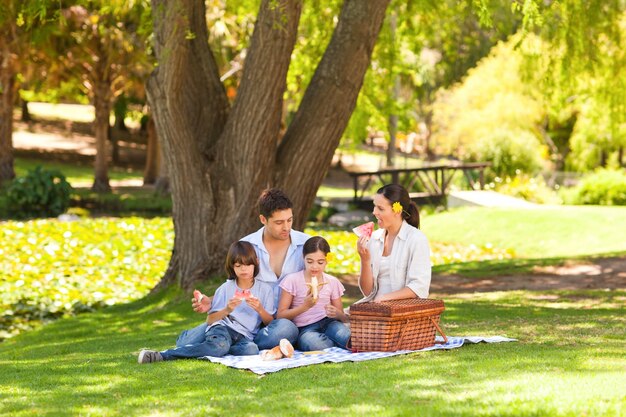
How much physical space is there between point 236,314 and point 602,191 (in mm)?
23994

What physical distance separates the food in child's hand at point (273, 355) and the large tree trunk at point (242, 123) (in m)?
5.74

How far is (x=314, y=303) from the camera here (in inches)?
320

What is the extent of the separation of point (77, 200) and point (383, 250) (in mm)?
24649

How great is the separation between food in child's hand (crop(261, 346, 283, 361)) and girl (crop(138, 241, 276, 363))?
316 millimetres

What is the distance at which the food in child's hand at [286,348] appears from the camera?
25.1 feet

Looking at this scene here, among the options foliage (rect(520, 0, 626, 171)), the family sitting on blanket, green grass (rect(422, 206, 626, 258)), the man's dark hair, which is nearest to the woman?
the family sitting on blanket

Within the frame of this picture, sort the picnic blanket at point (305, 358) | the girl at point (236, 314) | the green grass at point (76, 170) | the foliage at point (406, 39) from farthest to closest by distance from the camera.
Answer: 1. the green grass at point (76, 170)
2. the foliage at point (406, 39)
3. the girl at point (236, 314)
4. the picnic blanket at point (305, 358)

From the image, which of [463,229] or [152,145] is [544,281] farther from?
[152,145]

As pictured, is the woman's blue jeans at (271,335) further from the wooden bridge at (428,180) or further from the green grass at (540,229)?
the wooden bridge at (428,180)

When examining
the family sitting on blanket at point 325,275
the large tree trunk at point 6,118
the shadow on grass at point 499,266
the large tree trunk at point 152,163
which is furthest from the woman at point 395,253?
the large tree trunk at point 152,163

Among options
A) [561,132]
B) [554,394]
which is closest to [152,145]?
[561,132]

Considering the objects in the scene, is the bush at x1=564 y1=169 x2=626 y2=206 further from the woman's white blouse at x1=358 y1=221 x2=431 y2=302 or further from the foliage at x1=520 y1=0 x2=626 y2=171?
the woman's white blouse at x1=358 y1=221 x2=431 y2=302

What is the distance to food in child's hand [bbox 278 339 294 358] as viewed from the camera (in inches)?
301

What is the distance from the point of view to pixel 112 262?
18125 mm
